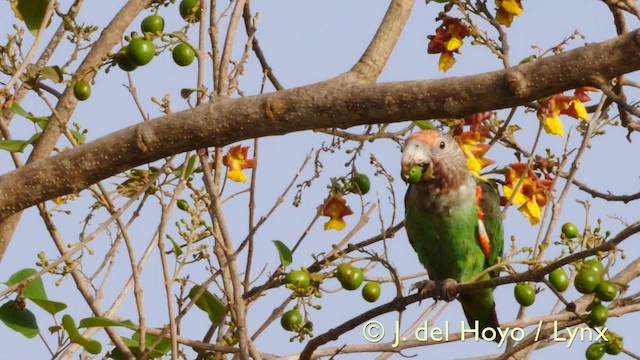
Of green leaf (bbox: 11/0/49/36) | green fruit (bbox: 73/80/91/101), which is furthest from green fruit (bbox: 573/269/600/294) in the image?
green leaf (bbox: 11/0/49/36)

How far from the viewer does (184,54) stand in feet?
9.33

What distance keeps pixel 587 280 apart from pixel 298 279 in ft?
2.50

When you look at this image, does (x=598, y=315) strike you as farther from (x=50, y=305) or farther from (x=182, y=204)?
(x=50, y=305)

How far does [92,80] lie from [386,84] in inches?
55.1

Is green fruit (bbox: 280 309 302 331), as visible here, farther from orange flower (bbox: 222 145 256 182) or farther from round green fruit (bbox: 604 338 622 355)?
round green fruit (bbox: 604 338 622 355)

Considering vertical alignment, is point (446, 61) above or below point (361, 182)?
above

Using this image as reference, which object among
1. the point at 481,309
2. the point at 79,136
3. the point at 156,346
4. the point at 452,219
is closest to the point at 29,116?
the point at 79,136

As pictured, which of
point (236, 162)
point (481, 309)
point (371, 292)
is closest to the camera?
point (371, 292)

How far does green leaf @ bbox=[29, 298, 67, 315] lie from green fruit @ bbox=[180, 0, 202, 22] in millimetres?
1023

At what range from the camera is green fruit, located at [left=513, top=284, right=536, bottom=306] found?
9.08 ft

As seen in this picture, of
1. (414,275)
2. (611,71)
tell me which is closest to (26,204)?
(611,71)

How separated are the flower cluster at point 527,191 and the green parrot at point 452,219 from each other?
60 cm

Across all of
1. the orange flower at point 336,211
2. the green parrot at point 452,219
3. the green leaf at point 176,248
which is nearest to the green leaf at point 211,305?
the green leaf at point 176,248

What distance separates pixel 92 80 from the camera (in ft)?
9.91
